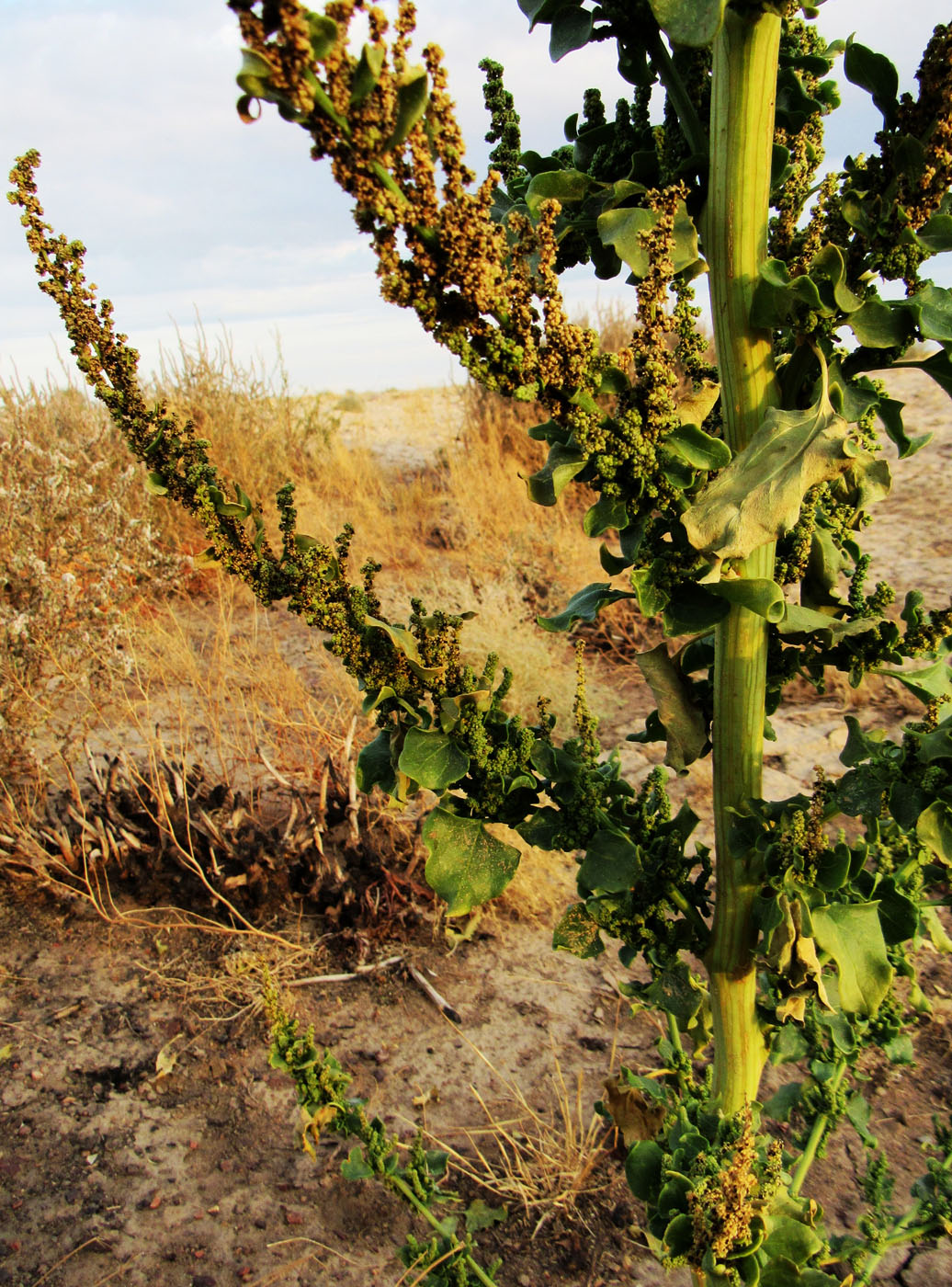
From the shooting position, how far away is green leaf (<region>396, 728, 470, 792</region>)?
2.86 feet

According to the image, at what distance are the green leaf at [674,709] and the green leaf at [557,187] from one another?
496 millimetres

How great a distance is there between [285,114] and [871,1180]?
185cm

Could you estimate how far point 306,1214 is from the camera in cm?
188

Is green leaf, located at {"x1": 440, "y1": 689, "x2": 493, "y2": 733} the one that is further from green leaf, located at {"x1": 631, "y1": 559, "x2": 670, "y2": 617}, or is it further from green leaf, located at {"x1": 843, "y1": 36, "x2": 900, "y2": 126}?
green leaf, located at {"x1": 843, "y1": 36, "x2": 900, "y2": 126}

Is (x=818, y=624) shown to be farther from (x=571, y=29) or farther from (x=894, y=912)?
(x=571, y=29)

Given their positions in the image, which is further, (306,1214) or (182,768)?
(182,768)

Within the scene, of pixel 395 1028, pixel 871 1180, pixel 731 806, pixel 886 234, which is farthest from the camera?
pixel 395 1028

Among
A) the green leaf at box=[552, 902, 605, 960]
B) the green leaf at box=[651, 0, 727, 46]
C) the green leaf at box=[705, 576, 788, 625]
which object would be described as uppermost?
the green leaf at box=[651, 0, 727, 46]

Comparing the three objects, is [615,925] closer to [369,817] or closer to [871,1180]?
[871,1180]

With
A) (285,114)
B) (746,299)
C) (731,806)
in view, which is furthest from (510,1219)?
(285,114)

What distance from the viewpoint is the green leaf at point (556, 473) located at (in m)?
0.77

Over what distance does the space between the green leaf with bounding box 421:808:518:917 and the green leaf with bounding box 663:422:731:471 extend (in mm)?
441

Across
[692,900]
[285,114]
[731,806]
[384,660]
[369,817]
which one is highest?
[285,114]

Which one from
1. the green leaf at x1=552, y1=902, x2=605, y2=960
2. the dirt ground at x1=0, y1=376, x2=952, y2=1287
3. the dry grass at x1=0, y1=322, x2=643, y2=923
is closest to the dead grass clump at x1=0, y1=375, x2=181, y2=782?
the dry grass at x1=0, y1=322, x2=643, y2=923
